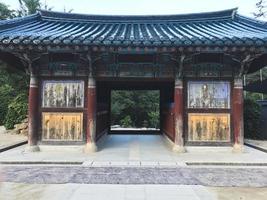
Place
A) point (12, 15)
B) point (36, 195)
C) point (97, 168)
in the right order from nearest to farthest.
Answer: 1. point (36, 195)
2. point (97, 168)
3. point (12, 15)

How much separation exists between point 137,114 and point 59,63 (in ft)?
67.6

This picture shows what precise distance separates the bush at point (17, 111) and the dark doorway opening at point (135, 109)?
38.1 feet

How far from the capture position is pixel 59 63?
39.5ft

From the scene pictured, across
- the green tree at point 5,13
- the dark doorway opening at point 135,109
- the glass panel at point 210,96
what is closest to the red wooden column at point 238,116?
the glass panel at point 210,96

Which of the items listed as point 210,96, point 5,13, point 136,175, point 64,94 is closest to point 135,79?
point 64,94

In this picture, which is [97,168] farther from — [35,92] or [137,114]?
[137,114]

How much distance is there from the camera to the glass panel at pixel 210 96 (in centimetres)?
1210

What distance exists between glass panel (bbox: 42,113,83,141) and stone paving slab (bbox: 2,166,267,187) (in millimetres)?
2952

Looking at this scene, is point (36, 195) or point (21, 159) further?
point (21, 159)

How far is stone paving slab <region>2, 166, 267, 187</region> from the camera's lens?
7488 mm

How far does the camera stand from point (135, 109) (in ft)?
105

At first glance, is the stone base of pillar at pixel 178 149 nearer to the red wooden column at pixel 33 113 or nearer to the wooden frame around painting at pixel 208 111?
the wooden frame around painting at pixel 208 111

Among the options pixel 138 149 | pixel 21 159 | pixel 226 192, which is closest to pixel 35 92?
pixel 21 159

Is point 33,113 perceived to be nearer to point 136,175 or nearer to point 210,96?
point 136,175
